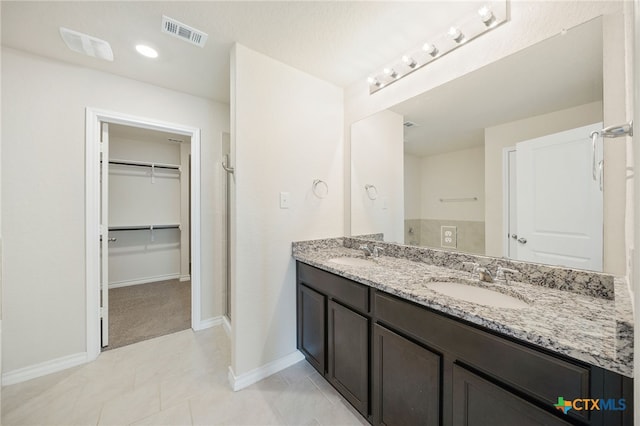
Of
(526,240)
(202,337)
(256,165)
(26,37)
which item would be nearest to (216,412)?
(202,337)

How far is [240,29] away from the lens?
1.56 meters

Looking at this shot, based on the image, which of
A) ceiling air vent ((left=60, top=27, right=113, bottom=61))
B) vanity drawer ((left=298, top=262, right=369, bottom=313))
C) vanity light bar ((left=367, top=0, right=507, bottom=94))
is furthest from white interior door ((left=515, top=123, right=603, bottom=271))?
ceiling air vent ((left=60, top=27, right=113, bottom=61))

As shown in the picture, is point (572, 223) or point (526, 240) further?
point (526, 240)

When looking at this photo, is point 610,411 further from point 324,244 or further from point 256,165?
point 256,165

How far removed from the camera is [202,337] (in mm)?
2373

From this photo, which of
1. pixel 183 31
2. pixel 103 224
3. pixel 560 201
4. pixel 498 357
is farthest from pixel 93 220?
pixel 560 201

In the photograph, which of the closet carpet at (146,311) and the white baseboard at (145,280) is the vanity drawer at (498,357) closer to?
the closet carpet at (146,311)

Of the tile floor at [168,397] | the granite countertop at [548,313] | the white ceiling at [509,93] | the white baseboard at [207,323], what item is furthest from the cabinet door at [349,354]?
the white baseboard at [207,323]

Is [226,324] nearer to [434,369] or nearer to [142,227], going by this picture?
[434,369]

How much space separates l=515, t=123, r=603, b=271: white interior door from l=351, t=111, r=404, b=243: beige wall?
765mm

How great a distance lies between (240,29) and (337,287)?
5.76 feet

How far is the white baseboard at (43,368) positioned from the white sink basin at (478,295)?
2.67m

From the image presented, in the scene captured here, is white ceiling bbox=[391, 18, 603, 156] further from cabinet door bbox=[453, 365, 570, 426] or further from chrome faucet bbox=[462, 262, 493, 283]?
cabinet door bbox=[453, 365, 570, 426]

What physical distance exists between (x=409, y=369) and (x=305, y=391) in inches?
35.4
